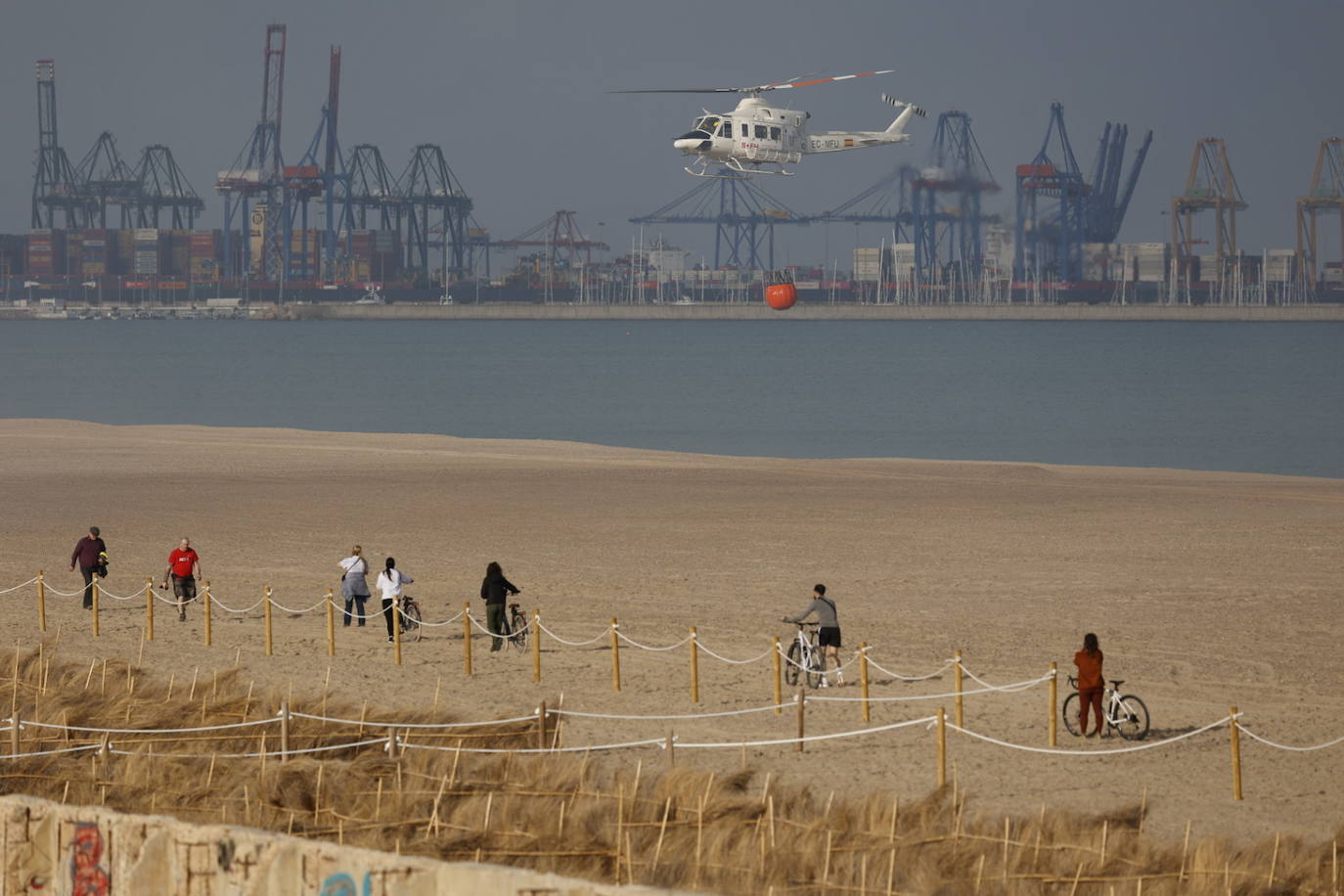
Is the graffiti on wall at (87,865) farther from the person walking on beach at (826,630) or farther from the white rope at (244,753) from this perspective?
the person walking on beach at (826,630)

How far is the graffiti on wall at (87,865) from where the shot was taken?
7270mm

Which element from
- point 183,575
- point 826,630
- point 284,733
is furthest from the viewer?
point 183,575

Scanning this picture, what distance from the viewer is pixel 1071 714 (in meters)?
13.2

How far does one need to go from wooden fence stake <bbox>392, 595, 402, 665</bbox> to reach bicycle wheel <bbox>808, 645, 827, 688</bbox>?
11.9 feet

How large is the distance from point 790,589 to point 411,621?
4944 mm

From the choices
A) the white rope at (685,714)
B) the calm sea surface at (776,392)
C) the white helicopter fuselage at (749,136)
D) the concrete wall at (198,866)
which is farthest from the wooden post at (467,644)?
the calm sea surface at (776,392)

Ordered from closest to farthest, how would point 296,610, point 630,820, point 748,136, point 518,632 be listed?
point 630,820 → point 518,632 → point 296,610 → point 748,136

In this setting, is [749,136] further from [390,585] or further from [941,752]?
[941,752]

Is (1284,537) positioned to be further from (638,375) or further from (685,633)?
(638,375)

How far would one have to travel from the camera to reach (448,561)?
22.0 m

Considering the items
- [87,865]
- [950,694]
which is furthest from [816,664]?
[87,865]

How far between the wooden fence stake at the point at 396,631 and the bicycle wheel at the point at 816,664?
362 centimetres

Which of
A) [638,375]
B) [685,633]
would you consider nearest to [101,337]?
[638,375]

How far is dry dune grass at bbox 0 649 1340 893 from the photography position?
28.7ft
